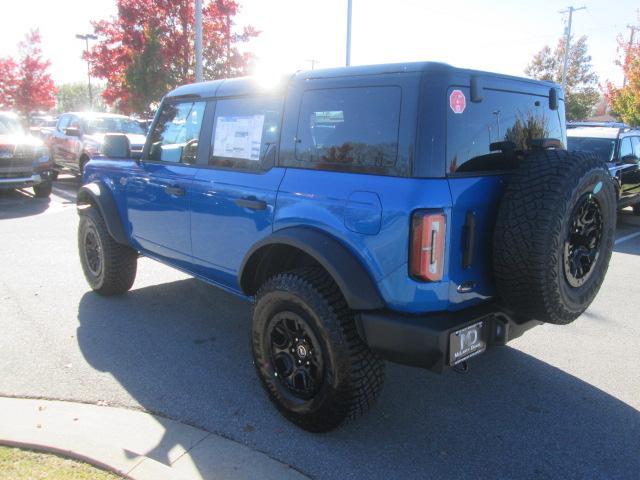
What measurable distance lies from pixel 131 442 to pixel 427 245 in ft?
5.98

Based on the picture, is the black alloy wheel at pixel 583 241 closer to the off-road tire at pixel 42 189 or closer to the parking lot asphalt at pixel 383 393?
the parking lot asphalt at pixel 383 393

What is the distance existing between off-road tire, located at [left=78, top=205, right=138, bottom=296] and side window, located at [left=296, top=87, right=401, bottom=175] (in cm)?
253

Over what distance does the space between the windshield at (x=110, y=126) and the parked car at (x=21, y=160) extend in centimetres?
122

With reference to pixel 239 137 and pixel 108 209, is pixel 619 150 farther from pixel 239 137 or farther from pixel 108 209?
pixel 108 209

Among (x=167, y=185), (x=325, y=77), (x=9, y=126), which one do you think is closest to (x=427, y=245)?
(x=325, y=77)

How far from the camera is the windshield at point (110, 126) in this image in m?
12.2

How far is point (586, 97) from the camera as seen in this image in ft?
117

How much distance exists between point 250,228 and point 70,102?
109 meters

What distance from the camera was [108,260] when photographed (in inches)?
188

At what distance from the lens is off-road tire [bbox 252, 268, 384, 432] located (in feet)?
8.55

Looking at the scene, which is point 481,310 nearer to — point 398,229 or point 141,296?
point 398,229

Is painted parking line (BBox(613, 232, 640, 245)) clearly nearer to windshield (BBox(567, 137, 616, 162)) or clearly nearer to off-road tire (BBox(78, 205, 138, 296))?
windshield (BBox(567, 137, 616, 162))

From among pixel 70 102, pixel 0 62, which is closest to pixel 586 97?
pixel 0 62

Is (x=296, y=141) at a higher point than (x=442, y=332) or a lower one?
higher
